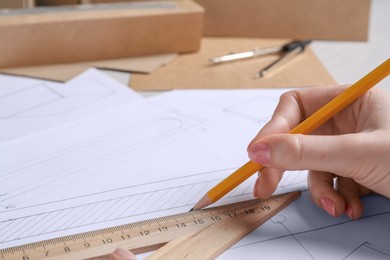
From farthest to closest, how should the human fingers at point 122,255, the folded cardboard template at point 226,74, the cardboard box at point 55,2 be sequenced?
the cardboard box at point 55,2 < the folded cardboard template at point 226,74 < the human fingers at point 122,255

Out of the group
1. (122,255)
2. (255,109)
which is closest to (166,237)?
(122,255)

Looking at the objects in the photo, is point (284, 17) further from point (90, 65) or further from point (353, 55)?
point (90, 65)

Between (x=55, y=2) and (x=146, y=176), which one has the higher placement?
(x=55, y=2)

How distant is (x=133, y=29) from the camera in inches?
36.0

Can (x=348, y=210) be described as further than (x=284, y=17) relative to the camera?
No

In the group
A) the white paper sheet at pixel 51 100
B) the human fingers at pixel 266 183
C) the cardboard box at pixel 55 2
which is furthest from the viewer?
the cardboard box at pixel 55 2

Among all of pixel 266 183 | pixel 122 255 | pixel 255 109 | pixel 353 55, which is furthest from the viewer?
pixel 353 55

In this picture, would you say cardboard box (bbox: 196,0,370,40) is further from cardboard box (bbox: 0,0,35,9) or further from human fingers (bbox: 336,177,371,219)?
human fingers (bbox: 336,177,371,219)

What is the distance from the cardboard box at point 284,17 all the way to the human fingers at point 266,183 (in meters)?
0.55

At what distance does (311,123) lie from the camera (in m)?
0.52

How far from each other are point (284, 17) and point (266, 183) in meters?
0.58

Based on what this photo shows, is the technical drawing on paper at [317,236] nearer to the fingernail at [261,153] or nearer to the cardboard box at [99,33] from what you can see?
the fingernail at [261,153]

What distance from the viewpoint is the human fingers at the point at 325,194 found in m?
0.53

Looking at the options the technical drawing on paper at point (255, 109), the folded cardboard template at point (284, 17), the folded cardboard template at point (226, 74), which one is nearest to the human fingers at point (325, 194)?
the technical drawing on paper at point (255, 109)
